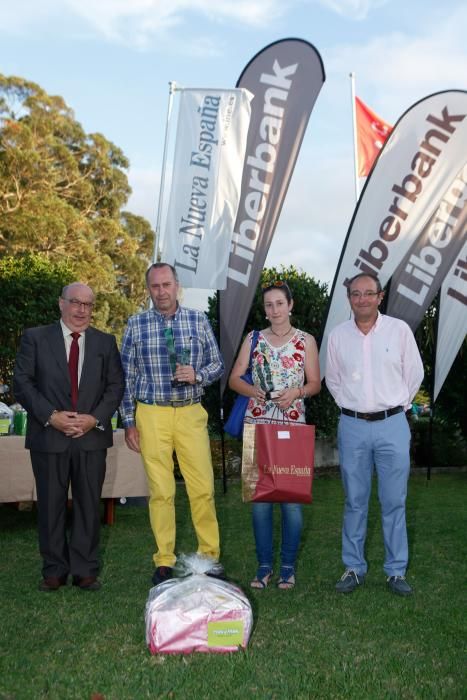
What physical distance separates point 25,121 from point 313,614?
84.3ft

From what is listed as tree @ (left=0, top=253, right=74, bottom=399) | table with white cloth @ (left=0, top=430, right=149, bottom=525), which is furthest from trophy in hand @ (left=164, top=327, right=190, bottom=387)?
tree @ (left=0, top=253, right=74, bottom=399)

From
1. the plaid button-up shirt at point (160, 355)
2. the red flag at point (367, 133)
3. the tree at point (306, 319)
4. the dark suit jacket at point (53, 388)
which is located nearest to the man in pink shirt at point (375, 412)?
the plaid button-up shirt at point (160, 355)

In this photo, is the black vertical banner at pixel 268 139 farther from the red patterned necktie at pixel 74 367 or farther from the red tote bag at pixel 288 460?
the red tote bag at pixel 288 460

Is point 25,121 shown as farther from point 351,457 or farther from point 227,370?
point 351,457

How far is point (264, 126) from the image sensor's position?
26.5 feet

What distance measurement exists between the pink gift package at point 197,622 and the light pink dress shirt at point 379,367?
1574mm

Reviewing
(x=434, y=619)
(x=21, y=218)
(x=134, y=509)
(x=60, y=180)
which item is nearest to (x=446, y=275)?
(x=134, y=509)

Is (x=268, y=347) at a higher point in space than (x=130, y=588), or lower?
higher

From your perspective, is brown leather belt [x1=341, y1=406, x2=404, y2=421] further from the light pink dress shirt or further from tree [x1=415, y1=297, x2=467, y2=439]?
tree [x1=415, y1=297, x2=467, y2=439]

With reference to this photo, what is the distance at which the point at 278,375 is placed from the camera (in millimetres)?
4773

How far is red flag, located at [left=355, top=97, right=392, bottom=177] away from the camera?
14.0 m

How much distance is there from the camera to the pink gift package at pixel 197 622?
11.7ft

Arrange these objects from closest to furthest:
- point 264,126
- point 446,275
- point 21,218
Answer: point 264,126, point 446,275, point 21,218

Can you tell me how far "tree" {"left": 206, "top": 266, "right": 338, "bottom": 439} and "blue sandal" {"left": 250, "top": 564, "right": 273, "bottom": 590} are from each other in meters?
6.49
